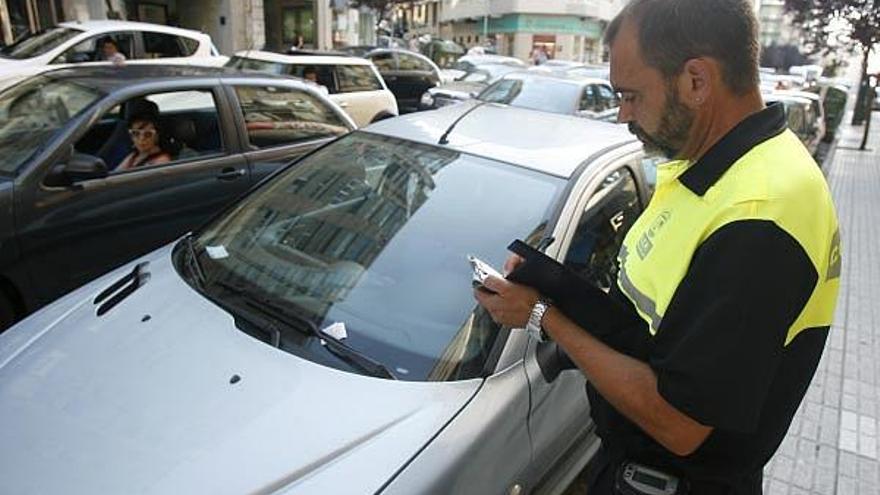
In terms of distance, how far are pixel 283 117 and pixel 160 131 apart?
2.88 ft

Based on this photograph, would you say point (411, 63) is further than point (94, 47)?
Yes

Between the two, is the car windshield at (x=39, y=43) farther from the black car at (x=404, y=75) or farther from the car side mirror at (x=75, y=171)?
the car side mirror at (x=75, y=171)

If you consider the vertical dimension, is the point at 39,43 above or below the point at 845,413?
above

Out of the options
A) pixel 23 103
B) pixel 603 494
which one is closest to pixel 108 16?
pixel 23 103

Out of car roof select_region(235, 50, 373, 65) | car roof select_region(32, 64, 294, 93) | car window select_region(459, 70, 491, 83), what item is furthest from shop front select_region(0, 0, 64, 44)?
car roof select_region(32, 64, 294, 93)

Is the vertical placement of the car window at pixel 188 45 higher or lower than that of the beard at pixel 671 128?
lower

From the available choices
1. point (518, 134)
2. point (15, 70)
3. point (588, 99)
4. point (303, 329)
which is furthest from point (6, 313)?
point (588, 99)

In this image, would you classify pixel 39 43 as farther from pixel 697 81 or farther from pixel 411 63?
pixel 697 81

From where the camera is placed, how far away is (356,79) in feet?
28.9

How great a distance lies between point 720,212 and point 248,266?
5.29 ft

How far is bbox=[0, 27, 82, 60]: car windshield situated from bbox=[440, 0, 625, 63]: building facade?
42799mm

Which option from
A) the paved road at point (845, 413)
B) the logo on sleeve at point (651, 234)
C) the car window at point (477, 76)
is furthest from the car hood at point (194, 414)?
the car window at point (477, 76)

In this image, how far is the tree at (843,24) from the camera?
526 inches

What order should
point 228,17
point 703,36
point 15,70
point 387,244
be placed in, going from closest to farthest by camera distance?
point 703,36 → point 387,244 → point 15,70 → point 228,17
